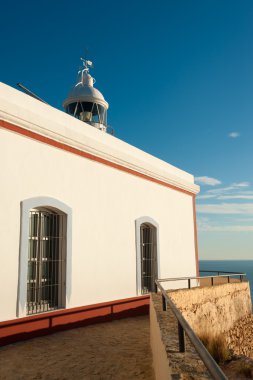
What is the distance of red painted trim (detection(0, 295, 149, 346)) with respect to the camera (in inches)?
217

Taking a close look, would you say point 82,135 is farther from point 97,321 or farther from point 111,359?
point 111,359

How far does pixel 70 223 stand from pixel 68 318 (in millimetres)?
1814

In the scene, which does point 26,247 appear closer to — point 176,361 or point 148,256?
point 176,361

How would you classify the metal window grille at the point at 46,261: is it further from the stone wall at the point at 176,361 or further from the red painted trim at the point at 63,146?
the stone wall at the point at 176,361

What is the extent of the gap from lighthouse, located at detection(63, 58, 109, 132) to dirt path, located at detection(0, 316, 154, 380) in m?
7.38

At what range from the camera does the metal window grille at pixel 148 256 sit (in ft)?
29.9

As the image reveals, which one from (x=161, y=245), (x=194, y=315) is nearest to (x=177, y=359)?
(x=194, y=315)

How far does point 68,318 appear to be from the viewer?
254 inches

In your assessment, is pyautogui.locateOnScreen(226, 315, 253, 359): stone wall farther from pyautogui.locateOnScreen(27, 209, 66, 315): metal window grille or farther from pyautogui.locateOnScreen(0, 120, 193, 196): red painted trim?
pyautogui.locateOnScreen(27, 209, 66, 315): metal window grille

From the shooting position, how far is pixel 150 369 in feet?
14.4

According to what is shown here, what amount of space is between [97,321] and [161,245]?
3221 millimetres

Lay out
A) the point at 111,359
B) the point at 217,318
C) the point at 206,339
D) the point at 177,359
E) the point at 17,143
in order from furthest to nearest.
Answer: the point at 217,318
the point at 206,339
the point at 17,143
the point at 111,359
the point at 177,359

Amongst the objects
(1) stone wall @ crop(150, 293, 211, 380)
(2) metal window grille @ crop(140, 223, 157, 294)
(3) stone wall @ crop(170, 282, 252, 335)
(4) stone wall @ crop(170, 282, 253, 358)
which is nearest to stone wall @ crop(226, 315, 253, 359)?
(4) stone wall @ crop(170, 282, 253, 358)

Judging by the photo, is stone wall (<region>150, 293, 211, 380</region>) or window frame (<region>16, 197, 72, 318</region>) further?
window frame (<region>16, 197, 72, 318</region>)
